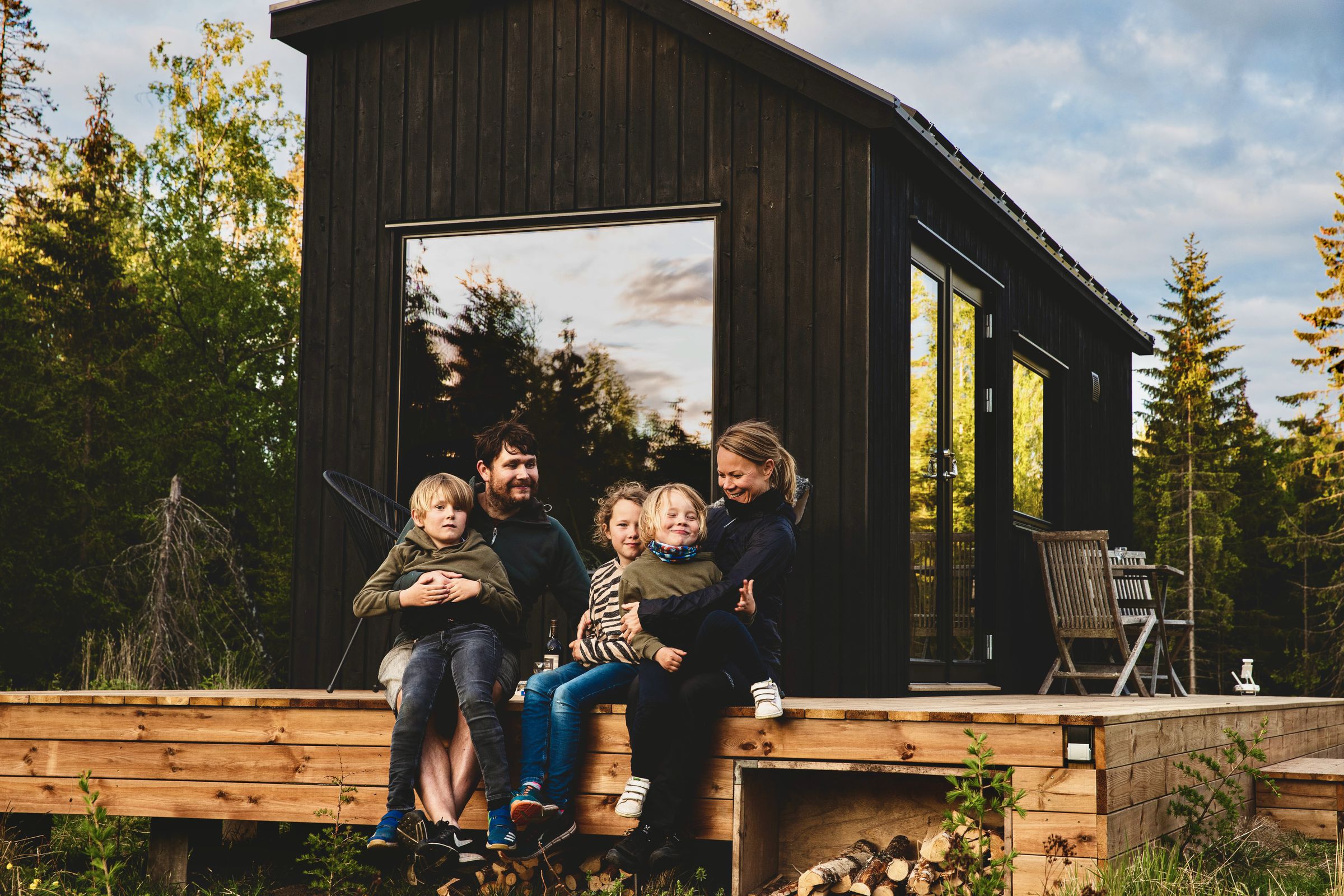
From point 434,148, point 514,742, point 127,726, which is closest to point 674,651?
point 514,742

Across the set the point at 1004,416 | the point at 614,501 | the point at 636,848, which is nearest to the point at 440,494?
the point at 614,501

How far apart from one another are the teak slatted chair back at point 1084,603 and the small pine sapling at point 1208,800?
187 cm

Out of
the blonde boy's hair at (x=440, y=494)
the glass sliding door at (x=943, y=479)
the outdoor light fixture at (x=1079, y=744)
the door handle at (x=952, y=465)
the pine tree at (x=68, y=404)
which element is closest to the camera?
the outdoor light fixture at (x=1079, y=744)

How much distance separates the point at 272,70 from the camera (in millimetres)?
23188

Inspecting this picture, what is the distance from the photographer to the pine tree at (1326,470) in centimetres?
A: 2372

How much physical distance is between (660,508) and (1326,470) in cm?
2222

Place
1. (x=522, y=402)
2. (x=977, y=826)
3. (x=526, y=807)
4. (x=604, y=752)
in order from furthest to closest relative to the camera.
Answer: (x=522, y=402) → (x=604, y=752) → (x=526, y=807) → (x=977, y=826)

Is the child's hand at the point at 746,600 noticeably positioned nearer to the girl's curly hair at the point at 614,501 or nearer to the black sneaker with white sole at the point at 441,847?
the girl's curly hair at the point at 614,501

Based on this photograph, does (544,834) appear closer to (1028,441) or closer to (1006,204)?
(1006,204)

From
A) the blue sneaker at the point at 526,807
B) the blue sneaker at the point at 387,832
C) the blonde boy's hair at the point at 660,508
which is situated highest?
the blonde boy's hair at the point at 660,508

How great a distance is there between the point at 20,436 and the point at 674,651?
16.7m

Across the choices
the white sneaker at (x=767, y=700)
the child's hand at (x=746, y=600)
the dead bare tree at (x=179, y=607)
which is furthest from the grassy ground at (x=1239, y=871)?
the dead bare tree at (x=179, y=607)

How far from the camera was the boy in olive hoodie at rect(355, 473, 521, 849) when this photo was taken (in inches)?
168

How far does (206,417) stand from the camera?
21719 mm
